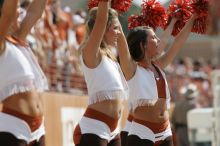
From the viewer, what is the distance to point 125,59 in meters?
5.63

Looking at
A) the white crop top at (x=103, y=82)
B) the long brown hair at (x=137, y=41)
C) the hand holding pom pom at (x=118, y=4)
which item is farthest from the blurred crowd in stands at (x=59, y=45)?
the white crop top at (x=103, y=82)

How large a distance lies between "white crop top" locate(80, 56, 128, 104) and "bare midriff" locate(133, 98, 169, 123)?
0.54 meters

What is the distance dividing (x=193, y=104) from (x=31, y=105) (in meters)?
7.83

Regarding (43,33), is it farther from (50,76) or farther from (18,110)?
(18,110)

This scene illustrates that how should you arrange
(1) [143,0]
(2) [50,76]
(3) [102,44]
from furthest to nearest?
(2) [50,76] → (1) [143,0] → (3) [102,44]

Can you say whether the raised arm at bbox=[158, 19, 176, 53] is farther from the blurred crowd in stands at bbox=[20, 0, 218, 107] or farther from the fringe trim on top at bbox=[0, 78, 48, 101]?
the blurred crowd in stands at bbox=[20, 0, 218, 107]

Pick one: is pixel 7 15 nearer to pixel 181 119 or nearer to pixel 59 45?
pixel 59 45

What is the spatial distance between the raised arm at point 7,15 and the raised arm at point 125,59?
1345 millimetres

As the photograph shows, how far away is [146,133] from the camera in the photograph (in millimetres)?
5746

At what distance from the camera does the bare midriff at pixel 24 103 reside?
4.36 meters

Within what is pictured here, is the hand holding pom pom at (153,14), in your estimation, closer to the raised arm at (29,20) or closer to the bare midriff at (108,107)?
the bare midriff at (108,107)

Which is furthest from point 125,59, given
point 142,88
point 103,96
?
point 103,96

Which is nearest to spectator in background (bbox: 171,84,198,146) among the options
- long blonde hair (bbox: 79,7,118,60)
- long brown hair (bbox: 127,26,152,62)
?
long brown hair (bbox: 127,26,152,62)

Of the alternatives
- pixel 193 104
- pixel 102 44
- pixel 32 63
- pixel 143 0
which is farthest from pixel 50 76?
pixel 32 63
